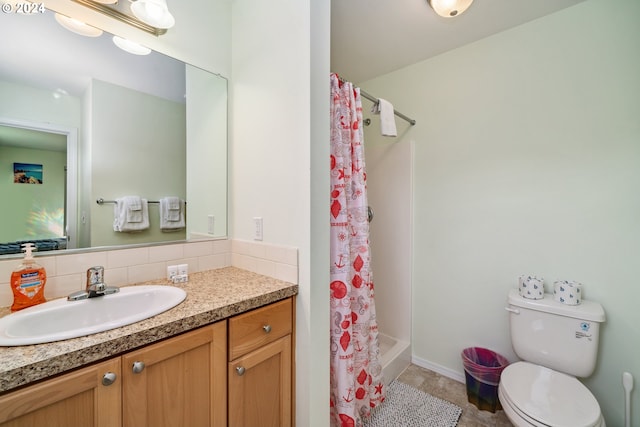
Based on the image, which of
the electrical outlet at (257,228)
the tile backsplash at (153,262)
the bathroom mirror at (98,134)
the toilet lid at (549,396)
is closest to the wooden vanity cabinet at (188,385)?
the tile backsplash at (153,262)

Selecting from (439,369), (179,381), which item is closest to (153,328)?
(179,381)

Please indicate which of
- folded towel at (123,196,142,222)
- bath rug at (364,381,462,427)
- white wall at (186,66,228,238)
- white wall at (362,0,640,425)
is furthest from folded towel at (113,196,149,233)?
white wall at (362,0,640,425)

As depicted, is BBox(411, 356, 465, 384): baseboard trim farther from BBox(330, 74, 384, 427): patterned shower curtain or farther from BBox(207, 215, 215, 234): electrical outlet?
BBox(207, 215, 215, 234): electrical outlet

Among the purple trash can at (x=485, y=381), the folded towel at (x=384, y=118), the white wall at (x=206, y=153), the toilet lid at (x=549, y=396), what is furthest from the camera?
the folded towel at (x=384, y=118)

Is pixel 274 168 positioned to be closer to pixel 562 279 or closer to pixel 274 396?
pixel 274 396

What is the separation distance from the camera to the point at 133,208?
1240 millimetres

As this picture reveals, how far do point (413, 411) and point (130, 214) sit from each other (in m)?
2.02

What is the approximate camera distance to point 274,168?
1270 millimetres

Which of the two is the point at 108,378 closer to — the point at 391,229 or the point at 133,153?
the point at 133,153

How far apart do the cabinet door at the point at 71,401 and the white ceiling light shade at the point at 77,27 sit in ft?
4.40

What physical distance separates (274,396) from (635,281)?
1.96 m

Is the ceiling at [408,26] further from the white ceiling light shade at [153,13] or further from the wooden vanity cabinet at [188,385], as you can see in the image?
the wooden vanity cabinet at [188,385]

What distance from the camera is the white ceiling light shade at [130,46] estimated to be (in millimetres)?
1172

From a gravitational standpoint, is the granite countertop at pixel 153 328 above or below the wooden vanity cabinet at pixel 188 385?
above
